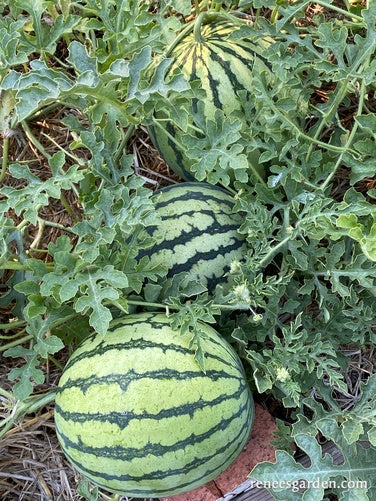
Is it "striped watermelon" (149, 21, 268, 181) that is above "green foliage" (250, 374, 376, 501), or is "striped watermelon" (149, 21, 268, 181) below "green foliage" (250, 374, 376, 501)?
above

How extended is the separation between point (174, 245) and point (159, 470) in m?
0.72

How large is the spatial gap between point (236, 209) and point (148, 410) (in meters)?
0.76

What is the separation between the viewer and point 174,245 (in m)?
2.14

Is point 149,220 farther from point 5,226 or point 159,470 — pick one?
point 159,470

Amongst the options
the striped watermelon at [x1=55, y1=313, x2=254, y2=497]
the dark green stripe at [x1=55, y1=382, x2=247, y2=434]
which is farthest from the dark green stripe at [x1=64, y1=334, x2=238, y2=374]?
the dark green stripe at [x1=55, y1=382, x2=247, y2=434]

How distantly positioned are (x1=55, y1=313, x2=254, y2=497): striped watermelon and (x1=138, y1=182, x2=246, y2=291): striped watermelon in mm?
262

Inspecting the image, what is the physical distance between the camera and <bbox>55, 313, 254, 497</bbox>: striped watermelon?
1795 mm

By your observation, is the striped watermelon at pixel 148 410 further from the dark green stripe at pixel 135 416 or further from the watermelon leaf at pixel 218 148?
the watermelon leaf at pixel 218 148

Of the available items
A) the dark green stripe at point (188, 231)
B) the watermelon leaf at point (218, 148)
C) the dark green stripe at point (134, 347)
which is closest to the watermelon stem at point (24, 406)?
the dark green stripe at point (134, 347)

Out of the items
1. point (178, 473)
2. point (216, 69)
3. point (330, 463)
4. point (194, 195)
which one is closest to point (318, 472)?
point (330, 463)

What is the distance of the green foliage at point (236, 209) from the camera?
1.82 m

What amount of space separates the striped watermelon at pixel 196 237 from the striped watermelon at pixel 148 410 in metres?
0.26

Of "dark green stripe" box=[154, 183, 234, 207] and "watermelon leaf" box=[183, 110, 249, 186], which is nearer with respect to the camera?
"watermelon leaf" box=[183, 110, 249, 186]

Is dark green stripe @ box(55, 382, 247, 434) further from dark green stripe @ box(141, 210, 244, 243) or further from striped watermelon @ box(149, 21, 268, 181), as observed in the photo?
striped watermelon @ box(149, 21, 268, 181)
